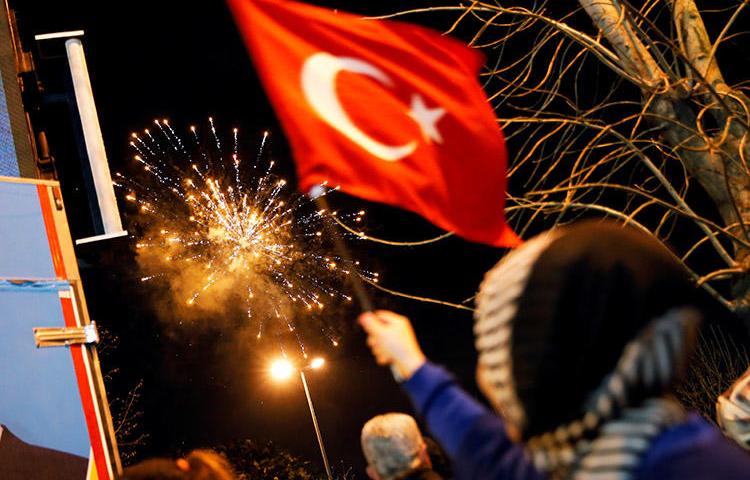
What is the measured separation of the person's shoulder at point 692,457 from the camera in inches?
56.4

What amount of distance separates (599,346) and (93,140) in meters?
5.09

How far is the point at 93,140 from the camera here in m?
5.81

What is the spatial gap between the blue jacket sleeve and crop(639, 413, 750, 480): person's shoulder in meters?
0.33

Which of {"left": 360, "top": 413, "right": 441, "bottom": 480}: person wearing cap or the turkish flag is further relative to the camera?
the turkish flag

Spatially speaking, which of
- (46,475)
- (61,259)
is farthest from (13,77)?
(46,475)

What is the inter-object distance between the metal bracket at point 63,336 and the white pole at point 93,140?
160 centimetres

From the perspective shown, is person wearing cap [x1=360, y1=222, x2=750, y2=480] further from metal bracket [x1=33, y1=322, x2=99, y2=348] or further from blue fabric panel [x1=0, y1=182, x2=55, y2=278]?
blue fabric panel [x1=0, y1=182, x2=55, y2=278]

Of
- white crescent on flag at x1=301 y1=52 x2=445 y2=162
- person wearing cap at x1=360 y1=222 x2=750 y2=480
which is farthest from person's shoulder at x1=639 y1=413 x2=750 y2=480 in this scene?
white crescent on flag at x1=301 y1=52 x2=445 y2=162

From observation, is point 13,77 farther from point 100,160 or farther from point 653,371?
point 653,371

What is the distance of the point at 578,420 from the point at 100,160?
195 inches

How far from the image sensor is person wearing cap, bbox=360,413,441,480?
3.18 m

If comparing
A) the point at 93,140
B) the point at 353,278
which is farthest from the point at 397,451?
the point at 93,140

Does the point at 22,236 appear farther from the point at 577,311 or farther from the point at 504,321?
the point at 577,311

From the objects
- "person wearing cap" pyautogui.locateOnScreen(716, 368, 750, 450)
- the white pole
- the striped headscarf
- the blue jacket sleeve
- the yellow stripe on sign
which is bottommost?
"person wearing cap" pyautogui.locateOnScreen(716, 368, 750, 450)
